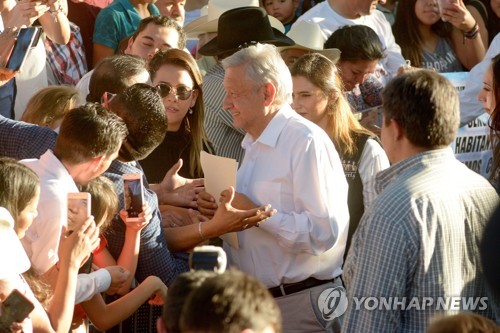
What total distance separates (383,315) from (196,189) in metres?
1.82

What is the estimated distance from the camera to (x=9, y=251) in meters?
3.84

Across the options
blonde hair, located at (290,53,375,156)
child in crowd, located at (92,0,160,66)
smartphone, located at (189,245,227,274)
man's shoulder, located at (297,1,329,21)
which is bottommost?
man's shoulder, located at (297,1,329,21)

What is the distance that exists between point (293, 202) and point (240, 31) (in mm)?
2287

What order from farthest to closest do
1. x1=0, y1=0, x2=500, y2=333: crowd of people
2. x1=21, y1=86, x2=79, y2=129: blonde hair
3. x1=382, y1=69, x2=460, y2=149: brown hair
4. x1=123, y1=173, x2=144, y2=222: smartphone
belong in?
x1=21, y1=86, x2=79, y2=129: blonde hair, x1=123, y1=173, x2=144, y2=222: smartphone, x1=382, y1=69, x2=460, y2=149: brown hair, x1=0, y1=0, x2=500, y2=333: crowd of people

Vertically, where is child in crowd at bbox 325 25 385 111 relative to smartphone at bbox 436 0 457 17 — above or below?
above

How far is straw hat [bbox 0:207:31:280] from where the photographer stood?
381 cm

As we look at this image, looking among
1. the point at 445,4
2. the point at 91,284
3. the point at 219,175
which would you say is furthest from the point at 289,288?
the point at 445,4

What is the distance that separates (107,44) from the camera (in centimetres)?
805

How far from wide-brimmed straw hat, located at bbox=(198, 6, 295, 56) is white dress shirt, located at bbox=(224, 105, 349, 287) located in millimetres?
1920

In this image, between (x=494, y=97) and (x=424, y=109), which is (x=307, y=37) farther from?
(x=424, y=109)

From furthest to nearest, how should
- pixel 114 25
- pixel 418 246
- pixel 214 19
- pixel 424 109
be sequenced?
pixel 114 25 → pixel 214 19 → pixel 424 109 → pixel 418 246

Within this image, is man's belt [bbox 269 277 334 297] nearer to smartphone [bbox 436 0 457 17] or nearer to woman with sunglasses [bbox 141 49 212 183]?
woman with sunglasses [bbox 141 49 212 183]

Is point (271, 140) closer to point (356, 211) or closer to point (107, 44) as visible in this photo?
point (356, 211)

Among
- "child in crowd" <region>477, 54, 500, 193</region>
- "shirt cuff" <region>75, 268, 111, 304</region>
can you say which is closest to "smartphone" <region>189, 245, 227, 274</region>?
"shirt cuff" <region>75, 268, 111, 304</region>
